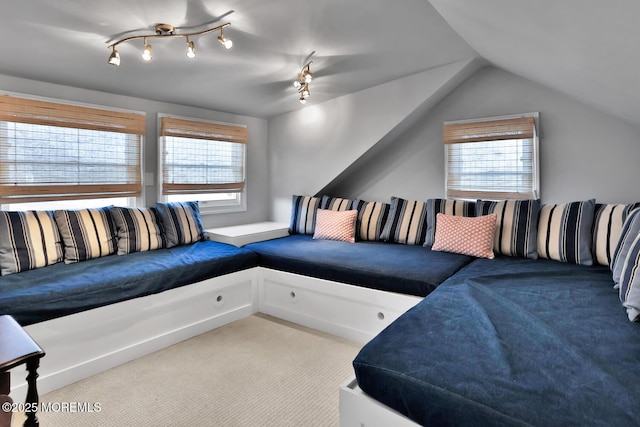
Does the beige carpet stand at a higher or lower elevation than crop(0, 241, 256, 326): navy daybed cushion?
lower

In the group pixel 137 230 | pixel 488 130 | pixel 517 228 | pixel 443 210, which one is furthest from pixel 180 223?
pixel 488 130

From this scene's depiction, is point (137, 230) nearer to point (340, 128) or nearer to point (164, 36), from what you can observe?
point (164, 36)

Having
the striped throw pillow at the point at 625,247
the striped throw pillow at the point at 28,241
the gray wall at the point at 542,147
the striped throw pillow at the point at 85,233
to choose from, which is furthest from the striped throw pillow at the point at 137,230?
the striped throw pillow at the point at 625,247

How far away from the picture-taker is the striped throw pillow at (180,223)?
129 inches

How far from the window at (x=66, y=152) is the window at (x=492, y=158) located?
119 inches

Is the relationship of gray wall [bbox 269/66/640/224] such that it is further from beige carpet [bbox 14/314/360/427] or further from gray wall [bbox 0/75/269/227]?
beige carpet [bbox 14/314/360/427]

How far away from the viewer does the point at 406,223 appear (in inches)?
136

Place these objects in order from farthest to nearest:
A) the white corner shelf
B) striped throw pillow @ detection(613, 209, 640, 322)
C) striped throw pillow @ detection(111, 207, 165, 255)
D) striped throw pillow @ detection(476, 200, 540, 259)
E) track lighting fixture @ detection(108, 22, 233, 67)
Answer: the white corner shelf < striped throw pillow @ detection(111, 207, 165, 255) < striped throw pillow @ detection(476, 200, 540, 259) < track lighting fixture @ detection(108, 22, 233, 67) < striped throw pillow @ detection(613, 209, 640, 322)

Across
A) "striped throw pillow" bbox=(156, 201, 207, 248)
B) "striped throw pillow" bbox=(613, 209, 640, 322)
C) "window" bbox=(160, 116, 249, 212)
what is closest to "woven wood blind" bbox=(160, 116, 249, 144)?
"window" bbox=(160, 116, 249, 212)

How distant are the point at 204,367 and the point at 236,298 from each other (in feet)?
2.70

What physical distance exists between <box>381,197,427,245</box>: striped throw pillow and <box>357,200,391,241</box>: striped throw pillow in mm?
78

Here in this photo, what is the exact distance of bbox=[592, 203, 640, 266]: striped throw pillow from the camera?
8.05 ft

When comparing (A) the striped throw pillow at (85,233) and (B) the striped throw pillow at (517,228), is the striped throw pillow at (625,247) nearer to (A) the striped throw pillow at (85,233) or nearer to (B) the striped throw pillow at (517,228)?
(B) the striped throw pillow at (517,228)

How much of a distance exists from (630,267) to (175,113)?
3714mm
